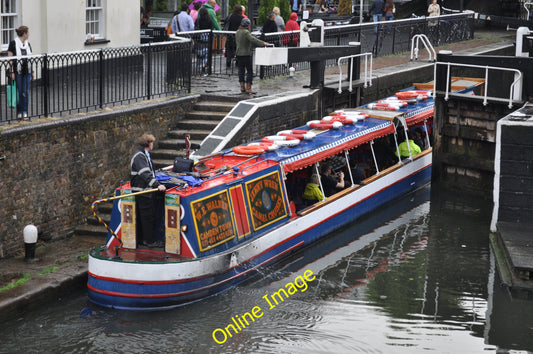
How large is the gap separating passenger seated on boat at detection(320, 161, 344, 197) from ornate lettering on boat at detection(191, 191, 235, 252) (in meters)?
3.24

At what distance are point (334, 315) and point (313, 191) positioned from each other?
3.61 metres

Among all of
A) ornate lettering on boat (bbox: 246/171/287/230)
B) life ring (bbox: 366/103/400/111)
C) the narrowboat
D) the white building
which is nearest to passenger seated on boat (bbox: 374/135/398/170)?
the narrowboat

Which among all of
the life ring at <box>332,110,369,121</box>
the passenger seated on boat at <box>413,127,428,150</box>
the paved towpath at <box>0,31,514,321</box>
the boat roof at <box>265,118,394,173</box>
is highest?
the life ring at <box>332,110,369,121</box>

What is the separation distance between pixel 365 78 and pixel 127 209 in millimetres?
9424

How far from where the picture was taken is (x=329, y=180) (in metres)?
15.6

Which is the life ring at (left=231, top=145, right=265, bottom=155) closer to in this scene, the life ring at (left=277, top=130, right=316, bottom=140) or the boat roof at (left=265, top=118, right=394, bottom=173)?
the boat roof at (left=265, top=118, right=394, bottom=173)

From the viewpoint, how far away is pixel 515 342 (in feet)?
37.0

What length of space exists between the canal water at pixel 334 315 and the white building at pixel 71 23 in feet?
24.4

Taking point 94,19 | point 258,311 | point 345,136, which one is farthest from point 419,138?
point 258,311

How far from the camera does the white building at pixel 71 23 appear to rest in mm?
17453

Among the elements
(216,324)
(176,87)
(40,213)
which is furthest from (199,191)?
(176,87)

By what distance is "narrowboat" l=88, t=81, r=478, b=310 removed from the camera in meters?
11.8

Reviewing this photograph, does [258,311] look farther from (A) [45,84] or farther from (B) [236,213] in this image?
(A) [45,84]

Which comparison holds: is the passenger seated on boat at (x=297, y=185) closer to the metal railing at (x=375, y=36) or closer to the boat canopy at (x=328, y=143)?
the boat canopy at (x=328, y=143)
